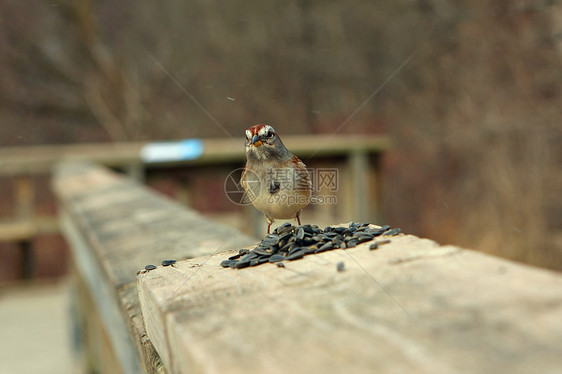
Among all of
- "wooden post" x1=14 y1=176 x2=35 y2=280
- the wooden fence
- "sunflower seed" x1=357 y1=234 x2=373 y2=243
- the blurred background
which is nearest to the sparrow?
"sunflower seed" x1=357 y1=234 x2=373 y2=243

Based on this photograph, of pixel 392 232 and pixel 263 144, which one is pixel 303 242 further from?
pixel 263 144

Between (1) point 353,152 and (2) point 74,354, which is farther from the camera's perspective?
(1) point 353,152

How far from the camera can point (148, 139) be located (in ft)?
52.5

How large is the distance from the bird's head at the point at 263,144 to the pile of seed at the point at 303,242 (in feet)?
1.20

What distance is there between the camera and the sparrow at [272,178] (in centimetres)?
171

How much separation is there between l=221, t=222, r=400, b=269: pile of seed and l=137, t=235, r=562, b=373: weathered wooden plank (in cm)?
9

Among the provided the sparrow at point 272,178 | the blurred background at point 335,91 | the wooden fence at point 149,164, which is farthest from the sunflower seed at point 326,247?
the wooden fence at point 149,164

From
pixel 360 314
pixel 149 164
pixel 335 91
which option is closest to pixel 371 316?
pixel 360 314

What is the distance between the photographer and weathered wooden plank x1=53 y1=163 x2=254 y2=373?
5.15ft

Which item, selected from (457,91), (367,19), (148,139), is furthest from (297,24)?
(457,91)

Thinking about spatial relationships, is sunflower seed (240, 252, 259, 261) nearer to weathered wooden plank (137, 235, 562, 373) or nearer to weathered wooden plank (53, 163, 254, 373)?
weathered wooden plank (137, 235, 562, 373)

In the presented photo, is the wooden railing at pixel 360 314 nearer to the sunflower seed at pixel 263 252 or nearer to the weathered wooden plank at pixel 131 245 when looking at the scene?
the sunflower seed at pixel 263 252

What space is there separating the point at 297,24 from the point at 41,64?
6934 mm

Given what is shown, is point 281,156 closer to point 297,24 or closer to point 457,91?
point 457,91
